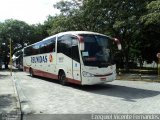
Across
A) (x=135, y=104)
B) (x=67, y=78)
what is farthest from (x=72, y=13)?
(x=135, y=104)

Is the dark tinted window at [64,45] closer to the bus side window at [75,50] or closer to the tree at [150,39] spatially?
the bus side window at [75,50]

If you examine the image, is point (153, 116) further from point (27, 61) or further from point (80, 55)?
point (27, 61)

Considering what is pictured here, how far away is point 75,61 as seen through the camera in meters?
17.6

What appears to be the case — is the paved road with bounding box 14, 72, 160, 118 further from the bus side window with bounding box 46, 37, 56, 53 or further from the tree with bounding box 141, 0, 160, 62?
the tree with bounding box 141, 0, 160, 62

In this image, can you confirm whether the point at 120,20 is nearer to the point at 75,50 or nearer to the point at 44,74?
the point at 44,74

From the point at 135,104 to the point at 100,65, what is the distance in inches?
192

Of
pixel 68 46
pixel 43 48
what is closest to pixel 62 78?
pixel 68 46

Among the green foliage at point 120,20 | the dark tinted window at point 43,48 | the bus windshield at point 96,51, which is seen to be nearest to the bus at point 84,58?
the bus windshield at point 96,51

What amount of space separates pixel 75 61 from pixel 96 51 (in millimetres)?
1348

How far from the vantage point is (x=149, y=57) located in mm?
42344

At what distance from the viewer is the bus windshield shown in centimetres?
1691

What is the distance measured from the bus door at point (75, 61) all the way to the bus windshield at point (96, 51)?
1.74ft

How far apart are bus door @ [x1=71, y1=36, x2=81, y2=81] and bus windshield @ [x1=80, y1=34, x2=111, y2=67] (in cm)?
53

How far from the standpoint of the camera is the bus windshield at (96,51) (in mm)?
16906
